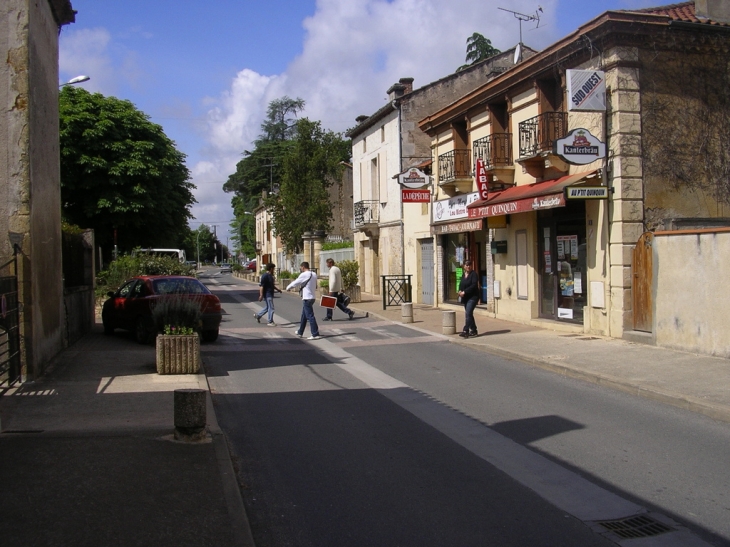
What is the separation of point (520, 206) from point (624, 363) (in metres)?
5.48

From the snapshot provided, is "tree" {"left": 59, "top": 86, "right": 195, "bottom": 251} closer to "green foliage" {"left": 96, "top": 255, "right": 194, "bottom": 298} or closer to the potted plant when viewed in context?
"green foliage" {"left": 96, "top": 255, "right": 194, "bottom": 298}

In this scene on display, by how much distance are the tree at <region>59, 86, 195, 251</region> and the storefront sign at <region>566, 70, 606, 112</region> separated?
66.3 feet

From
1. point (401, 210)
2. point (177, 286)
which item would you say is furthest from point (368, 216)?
point (177, 286)

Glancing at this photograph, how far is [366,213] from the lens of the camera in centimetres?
3119

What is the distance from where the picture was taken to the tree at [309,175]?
128ft

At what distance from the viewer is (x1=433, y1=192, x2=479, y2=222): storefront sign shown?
21.0 m

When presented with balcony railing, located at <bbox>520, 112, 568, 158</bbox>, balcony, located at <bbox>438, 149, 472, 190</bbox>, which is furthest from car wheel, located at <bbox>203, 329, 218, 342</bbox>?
balcony, located at <bbox>438, 149, 472, 190</bbox>

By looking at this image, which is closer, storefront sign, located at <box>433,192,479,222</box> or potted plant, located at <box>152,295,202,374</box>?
potted plant, located at <box>152,295,202,374</box>

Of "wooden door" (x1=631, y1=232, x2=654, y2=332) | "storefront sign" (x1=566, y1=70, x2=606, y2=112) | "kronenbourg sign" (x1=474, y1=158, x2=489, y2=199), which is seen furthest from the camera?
"kronenbourg sign" (x1=474, y1=158, x2=489, y2=199)

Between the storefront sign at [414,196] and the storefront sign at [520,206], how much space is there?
445 centimetres

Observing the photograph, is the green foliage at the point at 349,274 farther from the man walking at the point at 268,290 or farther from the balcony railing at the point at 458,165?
the man walking at the point at 268,290

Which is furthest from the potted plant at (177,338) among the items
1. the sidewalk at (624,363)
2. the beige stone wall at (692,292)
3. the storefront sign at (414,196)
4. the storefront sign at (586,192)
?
the storefront sign at (414,196)

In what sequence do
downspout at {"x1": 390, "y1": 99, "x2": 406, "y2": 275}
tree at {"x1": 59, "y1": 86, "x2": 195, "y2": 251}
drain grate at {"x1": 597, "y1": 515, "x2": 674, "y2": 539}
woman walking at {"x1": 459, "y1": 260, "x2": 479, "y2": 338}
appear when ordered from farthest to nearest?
tree at {"x1": 59, "y1": 86, "x2": 195, "y2": 251} → downspout at {"x1": 390, "y1": 99, "x2": 406, "y2": 275} → woman walking at {"x1": 459, "y1": 260, "x2": 479, "y2": 338} → drain grate at {"x1": 597, "y1": 515, "x2": 674, "y2": 539}

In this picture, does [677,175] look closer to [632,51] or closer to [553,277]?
[632,51]
